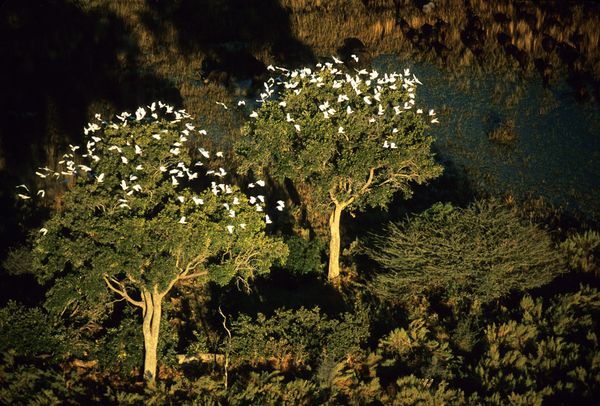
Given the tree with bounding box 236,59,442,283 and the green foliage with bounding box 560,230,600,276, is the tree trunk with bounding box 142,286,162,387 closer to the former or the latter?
the tree with bounding box 236,59,442,283

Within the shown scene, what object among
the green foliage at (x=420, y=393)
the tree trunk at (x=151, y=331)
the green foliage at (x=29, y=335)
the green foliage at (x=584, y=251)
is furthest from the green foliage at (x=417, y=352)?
the green foliage at (x=29, y=335)

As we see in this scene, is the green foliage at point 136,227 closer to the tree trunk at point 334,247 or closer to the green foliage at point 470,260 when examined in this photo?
the tree trunk at point 334,247

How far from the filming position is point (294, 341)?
17250 mm

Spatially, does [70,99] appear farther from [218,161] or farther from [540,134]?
[540,134]

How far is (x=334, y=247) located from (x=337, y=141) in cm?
380

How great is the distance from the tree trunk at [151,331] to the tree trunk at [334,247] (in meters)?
7.18

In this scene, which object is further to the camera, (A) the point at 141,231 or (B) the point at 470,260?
(B) the point at 470,260

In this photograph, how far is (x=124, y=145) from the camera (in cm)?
1538

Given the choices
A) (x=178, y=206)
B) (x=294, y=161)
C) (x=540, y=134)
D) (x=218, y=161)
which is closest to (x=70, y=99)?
(x=218, y=161)

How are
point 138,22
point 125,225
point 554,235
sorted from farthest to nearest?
1. point 138,22
2. point 554,235
3. point 125,225

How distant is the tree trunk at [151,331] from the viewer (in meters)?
15.6

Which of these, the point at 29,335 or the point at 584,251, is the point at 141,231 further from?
the point at 584,251

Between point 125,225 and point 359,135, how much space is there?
8.76 metres

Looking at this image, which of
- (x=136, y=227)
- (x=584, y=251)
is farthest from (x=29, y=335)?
(x=584, y=251)
